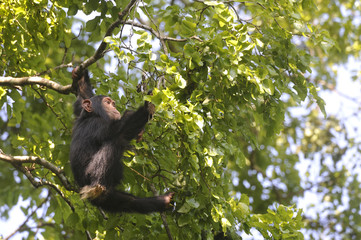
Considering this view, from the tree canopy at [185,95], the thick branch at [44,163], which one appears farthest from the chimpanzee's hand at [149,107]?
the thick branch at [44,163]

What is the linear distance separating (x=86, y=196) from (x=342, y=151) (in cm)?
896

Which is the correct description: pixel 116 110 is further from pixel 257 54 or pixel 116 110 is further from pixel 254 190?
pixel 254 190

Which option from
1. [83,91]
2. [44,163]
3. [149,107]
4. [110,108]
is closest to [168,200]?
[149,107]

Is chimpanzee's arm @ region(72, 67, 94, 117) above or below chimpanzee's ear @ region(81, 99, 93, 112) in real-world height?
A: above

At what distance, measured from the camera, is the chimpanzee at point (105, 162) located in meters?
4.99

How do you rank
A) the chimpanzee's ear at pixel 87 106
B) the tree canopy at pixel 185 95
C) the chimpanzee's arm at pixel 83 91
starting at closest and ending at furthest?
1. the tree canopy at pixel 185 95
2. the chimpanzee's ear at pixel 87 106
3. the chimpanzee's arm at pixel 83 91

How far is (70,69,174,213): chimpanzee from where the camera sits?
499 cm

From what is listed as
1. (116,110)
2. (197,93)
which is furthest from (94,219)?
(197,93)

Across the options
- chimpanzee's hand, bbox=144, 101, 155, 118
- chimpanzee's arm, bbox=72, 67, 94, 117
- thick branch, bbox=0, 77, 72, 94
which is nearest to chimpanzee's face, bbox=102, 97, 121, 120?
chimpanzee's arm, bbox=72, 67, 94, 117

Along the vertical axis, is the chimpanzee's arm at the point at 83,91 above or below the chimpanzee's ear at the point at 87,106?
above

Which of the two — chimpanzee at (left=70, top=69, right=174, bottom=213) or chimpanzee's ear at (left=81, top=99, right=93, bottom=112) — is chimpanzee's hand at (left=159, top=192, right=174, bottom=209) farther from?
chimpanzee's ear at (left=81, top=99, right=93, bottom=112)

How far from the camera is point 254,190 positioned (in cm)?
1166

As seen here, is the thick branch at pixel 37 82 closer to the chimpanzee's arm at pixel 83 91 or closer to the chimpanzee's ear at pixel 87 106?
the chimpanzee's ear at pixel 87 106

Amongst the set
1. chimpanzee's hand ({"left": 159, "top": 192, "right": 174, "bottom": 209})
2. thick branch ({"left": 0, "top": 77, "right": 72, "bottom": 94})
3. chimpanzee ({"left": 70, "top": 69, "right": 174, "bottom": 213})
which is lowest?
chimpanzee's hand ({"left": 159, "top": 192, "right": 174, "bottom": 209})
